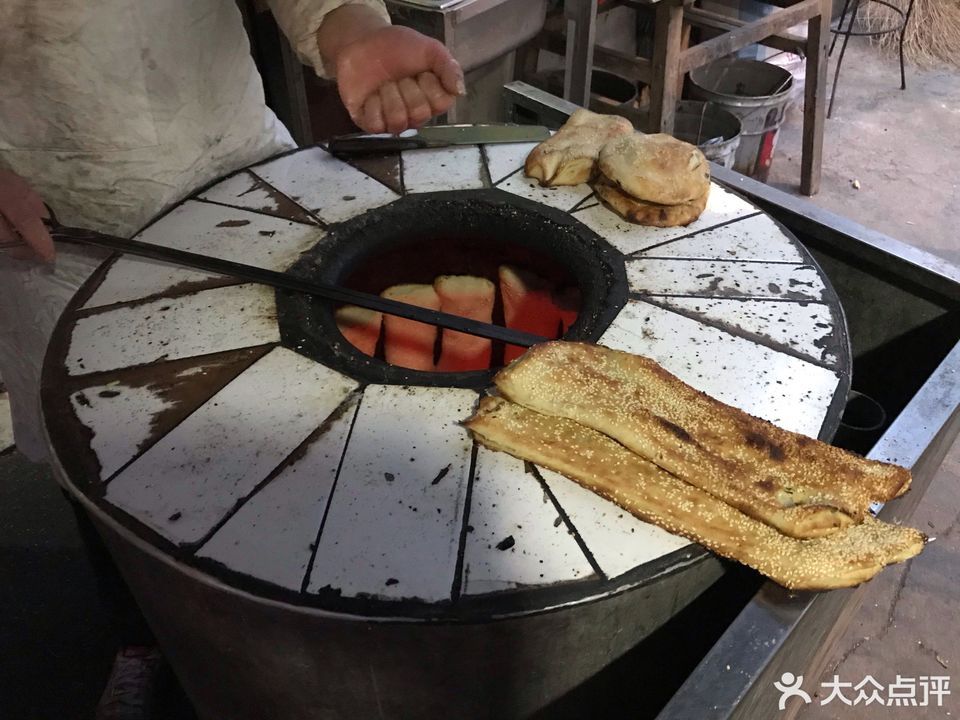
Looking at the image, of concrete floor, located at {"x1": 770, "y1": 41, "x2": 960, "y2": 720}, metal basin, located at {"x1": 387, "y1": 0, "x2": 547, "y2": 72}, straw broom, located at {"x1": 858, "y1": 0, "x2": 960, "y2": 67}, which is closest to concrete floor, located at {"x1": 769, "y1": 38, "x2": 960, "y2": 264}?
concrete floor, located at {"x1": 770, "y1": 41, "x2": 960, "y2": 720}

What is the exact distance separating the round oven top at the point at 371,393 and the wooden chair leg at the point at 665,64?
2.18m

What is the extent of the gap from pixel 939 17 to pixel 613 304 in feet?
24.4

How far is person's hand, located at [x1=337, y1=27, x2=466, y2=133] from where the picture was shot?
5.83ft

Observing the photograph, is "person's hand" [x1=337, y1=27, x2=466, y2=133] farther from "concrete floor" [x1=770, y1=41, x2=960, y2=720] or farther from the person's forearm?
"concrete floor" [x1=770, y1=41, x2=960, y2=720]

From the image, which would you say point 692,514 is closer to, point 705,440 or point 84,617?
point 705,440

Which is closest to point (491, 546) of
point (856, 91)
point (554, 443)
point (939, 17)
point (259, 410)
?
point (554, 443)

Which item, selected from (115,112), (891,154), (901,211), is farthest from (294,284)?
(891,154)

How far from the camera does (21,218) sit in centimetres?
167

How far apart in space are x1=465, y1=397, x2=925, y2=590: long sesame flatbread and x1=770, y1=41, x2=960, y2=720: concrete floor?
113cm

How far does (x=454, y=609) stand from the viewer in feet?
3.71

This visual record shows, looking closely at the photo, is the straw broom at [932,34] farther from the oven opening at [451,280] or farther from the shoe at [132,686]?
the shoe at [132,686]

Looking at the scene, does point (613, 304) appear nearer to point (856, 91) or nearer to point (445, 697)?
point (445, 697)

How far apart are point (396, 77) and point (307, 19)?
337 mm

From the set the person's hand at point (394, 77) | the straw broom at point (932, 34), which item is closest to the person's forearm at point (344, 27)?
the person's hand at point (394, 77)
